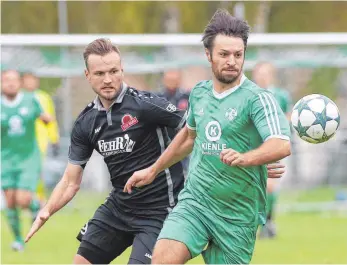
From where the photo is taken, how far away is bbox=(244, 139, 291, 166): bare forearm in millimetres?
5516

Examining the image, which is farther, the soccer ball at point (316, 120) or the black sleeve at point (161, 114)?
the black sleeve at point (161, 114)

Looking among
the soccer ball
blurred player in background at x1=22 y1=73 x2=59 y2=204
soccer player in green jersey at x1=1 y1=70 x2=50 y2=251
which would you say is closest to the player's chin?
the soccer ball

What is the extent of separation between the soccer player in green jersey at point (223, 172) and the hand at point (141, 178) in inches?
10.0

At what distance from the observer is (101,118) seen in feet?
21.5

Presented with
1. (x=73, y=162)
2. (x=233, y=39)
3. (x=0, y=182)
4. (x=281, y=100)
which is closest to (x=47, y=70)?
(x=0, y=182)

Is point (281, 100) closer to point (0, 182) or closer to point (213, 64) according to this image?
point (0, 182)

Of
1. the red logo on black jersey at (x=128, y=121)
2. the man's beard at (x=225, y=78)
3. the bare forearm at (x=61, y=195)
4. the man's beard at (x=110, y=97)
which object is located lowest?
the bare forearm at (x=61, y=195)

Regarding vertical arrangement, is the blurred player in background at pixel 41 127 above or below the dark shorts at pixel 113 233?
above

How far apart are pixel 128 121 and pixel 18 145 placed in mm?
6336

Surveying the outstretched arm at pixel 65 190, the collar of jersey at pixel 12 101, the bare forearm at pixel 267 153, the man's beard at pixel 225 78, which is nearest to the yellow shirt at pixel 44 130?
the collar of jersey at pixel 12 101

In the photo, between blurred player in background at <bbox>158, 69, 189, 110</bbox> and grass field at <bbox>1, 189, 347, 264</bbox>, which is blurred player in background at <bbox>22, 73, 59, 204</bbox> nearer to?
grass field at <bbox>1, 189, 347, 264</bbox>

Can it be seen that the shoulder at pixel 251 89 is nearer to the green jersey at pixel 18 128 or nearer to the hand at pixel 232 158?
the hand at pixel 232 158

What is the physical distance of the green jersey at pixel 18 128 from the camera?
40.6 ft

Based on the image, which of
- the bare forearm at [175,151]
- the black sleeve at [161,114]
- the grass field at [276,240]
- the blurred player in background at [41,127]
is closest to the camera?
the bare forearm at [175,151]
